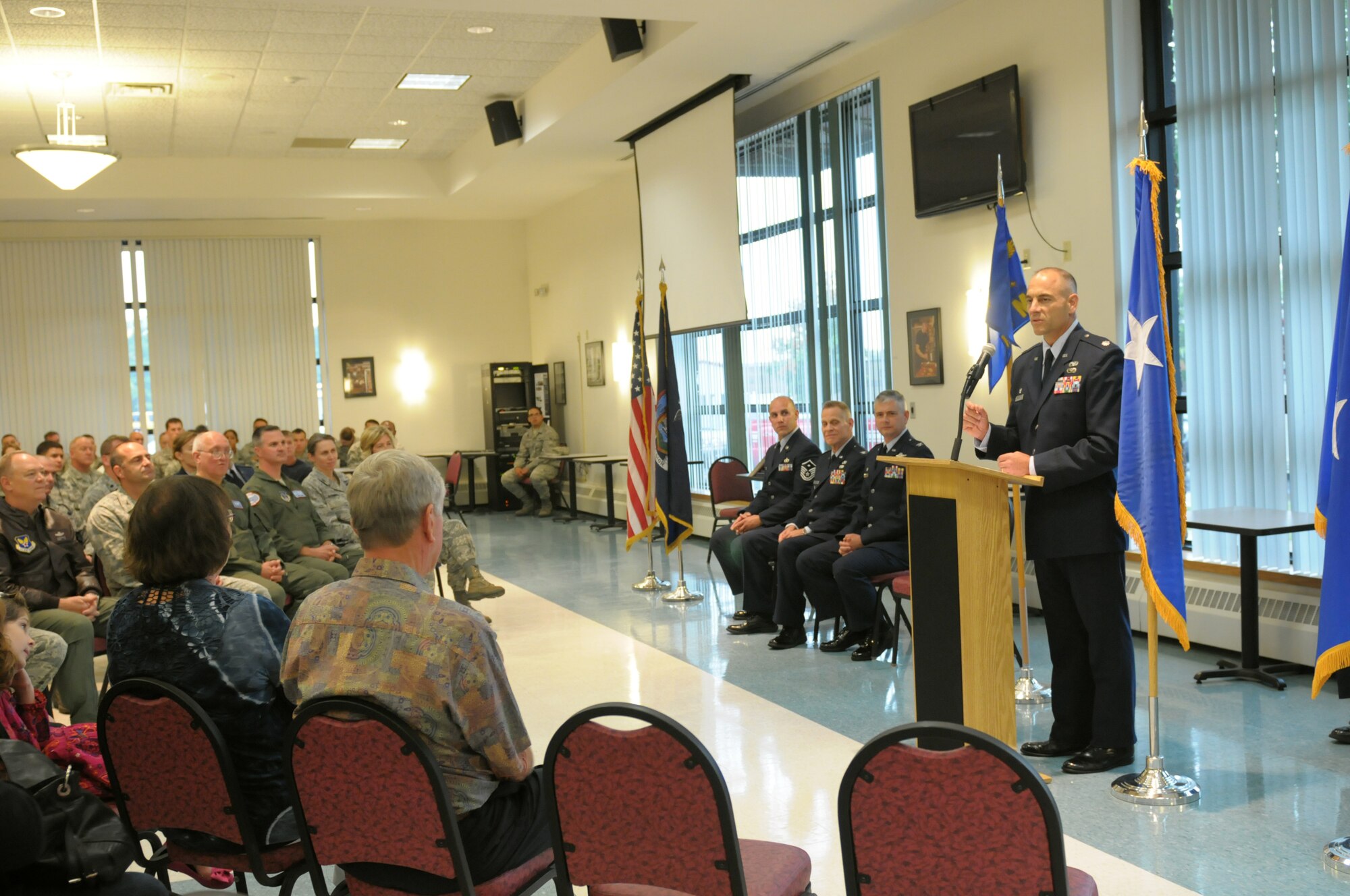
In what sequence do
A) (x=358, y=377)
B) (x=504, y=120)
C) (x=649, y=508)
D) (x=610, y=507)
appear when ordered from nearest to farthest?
(x=649, y=508)
(x=504, y=120)
(x=610, y=507)
(x=358, y=377)

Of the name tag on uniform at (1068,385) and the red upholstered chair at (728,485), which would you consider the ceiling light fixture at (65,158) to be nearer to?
the red upholstered chair at (728,485)

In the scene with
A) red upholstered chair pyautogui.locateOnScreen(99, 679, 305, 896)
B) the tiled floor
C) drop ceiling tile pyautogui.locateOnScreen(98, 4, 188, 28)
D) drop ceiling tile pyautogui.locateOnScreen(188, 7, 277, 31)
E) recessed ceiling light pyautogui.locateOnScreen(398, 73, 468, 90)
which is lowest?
the tiled floor

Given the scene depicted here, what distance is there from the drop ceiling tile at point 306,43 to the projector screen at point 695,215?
2982mm

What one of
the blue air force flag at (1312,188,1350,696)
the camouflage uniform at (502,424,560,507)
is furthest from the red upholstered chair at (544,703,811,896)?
the camouflage uniform at (502,424,560,507)

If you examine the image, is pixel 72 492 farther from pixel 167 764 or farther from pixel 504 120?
pixel 167 764

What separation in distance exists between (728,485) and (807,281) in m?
1.91

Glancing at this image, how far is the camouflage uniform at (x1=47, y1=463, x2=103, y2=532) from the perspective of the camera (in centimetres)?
820

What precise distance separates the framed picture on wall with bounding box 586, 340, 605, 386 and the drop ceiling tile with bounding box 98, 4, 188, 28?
20.7ft

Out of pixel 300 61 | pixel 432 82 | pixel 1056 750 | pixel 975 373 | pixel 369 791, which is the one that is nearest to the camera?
pixel 369 791

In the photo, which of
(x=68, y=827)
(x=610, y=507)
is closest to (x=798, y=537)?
(x=68, y=827)

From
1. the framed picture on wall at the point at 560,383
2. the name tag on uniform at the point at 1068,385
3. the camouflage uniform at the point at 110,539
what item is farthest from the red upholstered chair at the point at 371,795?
the framed picture on wall at the point at 560,383

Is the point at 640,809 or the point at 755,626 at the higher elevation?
the point at 640,809

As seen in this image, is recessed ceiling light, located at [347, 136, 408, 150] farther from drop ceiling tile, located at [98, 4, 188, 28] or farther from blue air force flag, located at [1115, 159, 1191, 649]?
blue air force flag, located at [1115, 159, 1191, 649]

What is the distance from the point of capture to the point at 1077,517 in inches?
154
